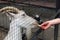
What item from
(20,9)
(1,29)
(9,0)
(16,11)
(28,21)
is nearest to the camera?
(28,21)

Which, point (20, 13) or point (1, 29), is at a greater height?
point (20, 13)

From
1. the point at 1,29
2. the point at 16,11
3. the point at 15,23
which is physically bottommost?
the point at 1,29

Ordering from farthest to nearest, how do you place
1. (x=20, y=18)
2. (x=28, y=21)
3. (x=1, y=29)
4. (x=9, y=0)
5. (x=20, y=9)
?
(x=1, y=29)
(x=9, y=0)
(x=20, y=9)
(x=20, y=18)
(x=28, y=21)

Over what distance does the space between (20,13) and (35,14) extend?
0.15 meters

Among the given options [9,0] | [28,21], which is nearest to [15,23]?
[28,21]

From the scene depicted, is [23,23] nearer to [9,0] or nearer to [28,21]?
[28,21]

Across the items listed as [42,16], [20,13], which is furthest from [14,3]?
[42,16]

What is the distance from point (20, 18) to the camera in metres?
1.54

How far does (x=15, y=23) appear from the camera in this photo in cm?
159

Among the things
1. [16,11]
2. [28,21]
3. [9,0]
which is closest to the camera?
[28,21]

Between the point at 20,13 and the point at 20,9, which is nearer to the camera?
the point at 20,13

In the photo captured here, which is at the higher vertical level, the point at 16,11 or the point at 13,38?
the point at 16,11

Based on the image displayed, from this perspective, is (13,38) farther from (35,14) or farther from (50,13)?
(50,13)

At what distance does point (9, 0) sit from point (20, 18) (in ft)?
1.69
